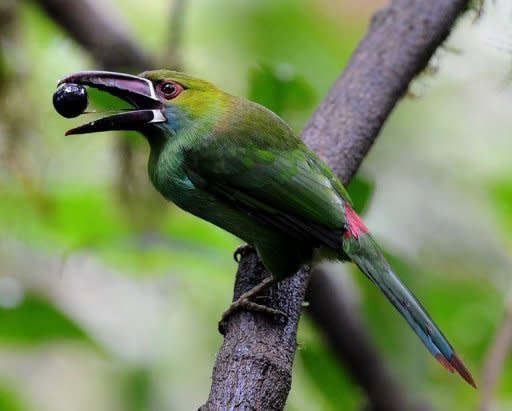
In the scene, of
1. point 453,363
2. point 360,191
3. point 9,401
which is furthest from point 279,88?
point 9,401

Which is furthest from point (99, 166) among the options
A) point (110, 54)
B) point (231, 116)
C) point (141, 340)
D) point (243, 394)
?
point (243, 394)

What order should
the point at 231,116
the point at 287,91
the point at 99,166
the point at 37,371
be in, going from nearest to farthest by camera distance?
the point at 231,116 → the point at 287,91 → the point at 99,166 → the point at 37,371

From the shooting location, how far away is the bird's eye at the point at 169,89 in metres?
2.85

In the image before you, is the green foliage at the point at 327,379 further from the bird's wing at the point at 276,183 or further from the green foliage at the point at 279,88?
the bird's wing at the point at 276,183

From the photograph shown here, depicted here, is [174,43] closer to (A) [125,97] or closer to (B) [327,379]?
(A) [125,97]

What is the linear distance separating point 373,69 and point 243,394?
1380 millimetres

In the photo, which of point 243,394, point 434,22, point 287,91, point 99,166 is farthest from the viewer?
point 99,166

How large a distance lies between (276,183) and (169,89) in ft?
1.69

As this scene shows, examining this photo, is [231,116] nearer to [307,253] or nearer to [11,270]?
[307,253]

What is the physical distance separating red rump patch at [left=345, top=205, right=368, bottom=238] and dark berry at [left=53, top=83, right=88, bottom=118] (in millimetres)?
894

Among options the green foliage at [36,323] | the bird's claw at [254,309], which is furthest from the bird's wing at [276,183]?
the green foliage at [36,323]

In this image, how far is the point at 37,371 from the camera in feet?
21.6

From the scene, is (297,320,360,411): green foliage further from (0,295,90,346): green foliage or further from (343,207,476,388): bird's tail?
(343,207,476,388): bird's tail

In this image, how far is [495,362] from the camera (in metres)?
3.38
